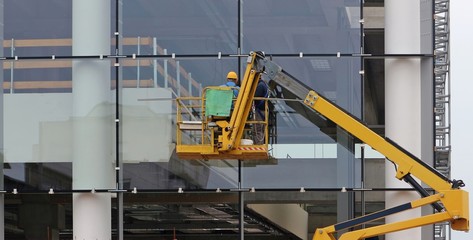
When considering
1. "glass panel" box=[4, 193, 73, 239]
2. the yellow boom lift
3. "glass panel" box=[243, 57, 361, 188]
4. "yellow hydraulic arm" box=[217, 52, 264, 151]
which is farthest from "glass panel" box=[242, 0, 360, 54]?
"glass panel" box=[4, 193, 73, 239]

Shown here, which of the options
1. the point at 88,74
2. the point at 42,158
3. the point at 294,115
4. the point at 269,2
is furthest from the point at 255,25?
the point at 42,158

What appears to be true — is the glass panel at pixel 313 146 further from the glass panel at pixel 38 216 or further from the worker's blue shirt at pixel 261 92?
the glass panel at pixel 38 216

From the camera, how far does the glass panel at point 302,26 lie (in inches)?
837

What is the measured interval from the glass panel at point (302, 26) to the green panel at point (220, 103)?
6.26ft

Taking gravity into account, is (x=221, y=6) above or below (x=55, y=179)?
above

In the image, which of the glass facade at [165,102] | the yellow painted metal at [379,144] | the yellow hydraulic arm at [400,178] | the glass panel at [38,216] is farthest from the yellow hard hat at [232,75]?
the glass panel at [38,216]

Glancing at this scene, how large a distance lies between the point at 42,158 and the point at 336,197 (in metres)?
5.44

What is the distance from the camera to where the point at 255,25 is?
21359mm

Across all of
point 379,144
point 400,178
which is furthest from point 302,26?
point 400,178

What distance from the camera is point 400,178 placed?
18125 millimetres

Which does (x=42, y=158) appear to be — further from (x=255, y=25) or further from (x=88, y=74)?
(x=255, y=25)

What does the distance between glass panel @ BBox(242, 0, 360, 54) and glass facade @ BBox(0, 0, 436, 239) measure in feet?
0.06

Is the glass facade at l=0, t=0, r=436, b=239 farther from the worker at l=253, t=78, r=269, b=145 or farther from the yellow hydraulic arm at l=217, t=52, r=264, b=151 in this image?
the yellow hydraulic arm at l=217, t=52, r=264, b=151

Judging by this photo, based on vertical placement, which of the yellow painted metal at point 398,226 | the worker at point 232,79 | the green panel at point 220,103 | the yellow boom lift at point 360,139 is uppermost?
the worker at point 232,79
